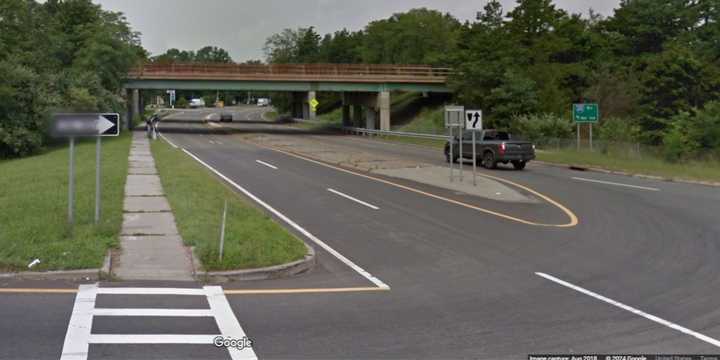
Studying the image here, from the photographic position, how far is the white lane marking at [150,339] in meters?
6.75

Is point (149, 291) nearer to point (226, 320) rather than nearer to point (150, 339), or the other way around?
point (226, 320)

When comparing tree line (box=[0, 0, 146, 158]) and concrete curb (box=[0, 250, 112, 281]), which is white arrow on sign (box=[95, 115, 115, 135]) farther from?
tree line (box=[0, 0, 146, 158])

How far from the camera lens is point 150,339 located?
6.83 m

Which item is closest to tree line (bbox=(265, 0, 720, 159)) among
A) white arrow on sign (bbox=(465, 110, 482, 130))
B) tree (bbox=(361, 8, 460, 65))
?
tree (bbox=(361, 8, 460, 65))

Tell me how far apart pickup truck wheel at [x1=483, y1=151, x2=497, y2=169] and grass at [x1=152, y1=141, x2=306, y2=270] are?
1482 centimetres

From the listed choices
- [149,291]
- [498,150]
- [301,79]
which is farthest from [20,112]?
[149,291]

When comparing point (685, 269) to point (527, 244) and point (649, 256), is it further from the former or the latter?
point (527, 244)

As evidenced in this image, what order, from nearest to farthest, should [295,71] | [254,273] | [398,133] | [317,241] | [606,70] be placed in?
[254,273]
[317,241]
[398,133]
[606,70]
[295,71]

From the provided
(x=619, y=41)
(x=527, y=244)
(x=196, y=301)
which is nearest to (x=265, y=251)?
(x=196, y=301)

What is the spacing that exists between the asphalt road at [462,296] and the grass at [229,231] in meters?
0.62

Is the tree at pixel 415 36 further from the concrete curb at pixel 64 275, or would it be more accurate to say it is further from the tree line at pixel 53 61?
the concrete curb at pixel 64 275

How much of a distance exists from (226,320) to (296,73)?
5887cm

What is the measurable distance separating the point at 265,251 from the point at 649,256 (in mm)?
6291

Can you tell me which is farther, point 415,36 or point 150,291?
point 415,36
